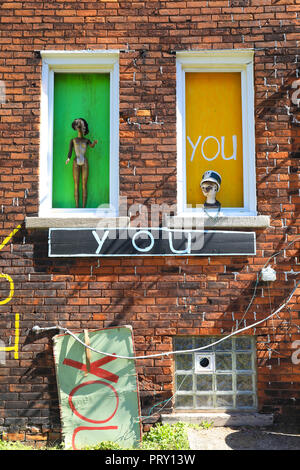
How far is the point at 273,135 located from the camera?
226 inches

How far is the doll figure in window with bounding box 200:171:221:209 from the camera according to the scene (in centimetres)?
571

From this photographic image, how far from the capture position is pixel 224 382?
5555 millimetres

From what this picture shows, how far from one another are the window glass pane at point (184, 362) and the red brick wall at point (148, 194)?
20 centimetres

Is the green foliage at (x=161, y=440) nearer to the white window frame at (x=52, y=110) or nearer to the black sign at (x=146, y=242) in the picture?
the black sign at (x=146, y=242)

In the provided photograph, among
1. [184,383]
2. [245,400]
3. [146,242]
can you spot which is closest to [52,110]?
[146,242]

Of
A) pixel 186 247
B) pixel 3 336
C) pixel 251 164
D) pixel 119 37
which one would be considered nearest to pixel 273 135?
pixel 251 164

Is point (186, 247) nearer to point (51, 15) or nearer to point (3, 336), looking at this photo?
point (3, 336)

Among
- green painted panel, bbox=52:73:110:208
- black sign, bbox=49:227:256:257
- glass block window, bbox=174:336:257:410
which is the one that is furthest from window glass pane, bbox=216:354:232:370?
green painted panel, bbox=52:73:110:208

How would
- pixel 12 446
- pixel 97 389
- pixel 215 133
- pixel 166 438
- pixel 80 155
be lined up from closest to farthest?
pixel 166 438 → pixel 12 446 → pixel 97 389 → pixel 80 155 → pixel 215 133

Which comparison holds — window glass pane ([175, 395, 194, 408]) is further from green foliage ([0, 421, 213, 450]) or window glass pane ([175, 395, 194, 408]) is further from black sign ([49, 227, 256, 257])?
black sign ([49, 227, 256, 257])

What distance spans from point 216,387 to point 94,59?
12.9 ft

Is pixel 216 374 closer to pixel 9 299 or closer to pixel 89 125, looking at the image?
pixel 9 299

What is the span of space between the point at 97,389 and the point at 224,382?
1364 millimetres

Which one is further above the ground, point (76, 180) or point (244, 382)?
point (76, 180)
